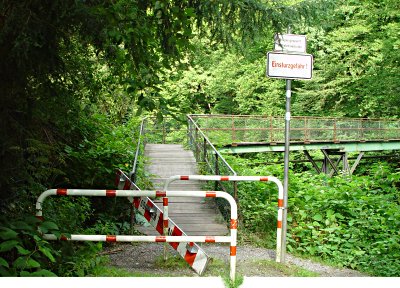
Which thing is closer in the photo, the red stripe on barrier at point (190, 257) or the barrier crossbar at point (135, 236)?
the barrier crossbar at point (135, 236)

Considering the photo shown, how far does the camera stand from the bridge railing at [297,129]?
21.4 metres

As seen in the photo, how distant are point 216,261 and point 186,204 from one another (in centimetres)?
318

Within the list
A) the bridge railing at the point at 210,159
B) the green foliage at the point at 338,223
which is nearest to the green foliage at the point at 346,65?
the bridge railing at the point at 210,159

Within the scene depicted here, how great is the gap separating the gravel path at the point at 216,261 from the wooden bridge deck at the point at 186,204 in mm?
725

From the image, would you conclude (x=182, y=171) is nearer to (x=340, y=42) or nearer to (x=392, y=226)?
(x=392, y=226)

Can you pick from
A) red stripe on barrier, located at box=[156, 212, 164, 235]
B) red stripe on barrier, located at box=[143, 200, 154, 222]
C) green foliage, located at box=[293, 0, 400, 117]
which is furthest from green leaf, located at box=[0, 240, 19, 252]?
green foliage, located at box=[293, 0, 400, 117]

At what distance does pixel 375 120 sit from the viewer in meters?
27.2

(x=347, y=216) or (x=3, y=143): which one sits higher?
(x=3, y=143)

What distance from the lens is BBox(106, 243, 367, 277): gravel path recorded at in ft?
18.5

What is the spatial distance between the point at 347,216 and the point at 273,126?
15063 millimetres

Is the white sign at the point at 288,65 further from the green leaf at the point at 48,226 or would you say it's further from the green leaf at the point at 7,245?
the green leaf at the point at 7,245

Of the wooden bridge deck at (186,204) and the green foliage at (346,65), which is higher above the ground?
the green foliage at (346,65)

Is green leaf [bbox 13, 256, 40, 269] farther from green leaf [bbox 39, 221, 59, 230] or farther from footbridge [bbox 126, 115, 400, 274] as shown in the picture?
footbridge [bbox 126, 115, 400, 274]

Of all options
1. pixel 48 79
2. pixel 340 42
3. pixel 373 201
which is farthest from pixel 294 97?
pixel 48 79
